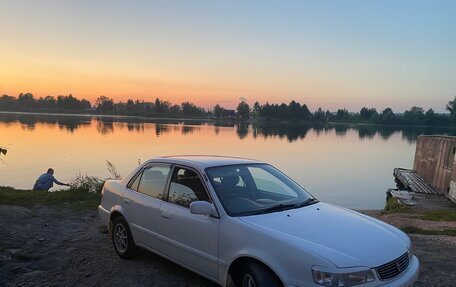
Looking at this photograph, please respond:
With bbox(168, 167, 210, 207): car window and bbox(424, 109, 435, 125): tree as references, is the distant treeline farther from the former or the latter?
bbox(168, 167, 210, 207): car window

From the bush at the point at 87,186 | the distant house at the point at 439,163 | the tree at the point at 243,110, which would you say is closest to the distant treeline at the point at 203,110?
the tree at the point at 243,110

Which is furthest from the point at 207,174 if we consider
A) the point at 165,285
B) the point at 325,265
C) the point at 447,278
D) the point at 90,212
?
the point at 90,212

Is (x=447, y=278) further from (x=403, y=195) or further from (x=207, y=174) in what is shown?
(x=403, y=195)

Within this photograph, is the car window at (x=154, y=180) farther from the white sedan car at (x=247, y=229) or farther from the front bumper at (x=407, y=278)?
the front bumper at (x=407, y=278)

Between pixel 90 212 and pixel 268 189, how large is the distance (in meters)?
6.00

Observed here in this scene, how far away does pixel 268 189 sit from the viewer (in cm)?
536

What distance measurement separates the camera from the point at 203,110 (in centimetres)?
19000

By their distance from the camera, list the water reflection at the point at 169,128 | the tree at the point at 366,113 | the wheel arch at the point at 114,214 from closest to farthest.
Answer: the wheel arch at the point at 114,214 < the water reflection at the point at 169,128 < the tree at the point at 366,113

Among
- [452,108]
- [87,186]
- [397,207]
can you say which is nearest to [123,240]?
[87,186]

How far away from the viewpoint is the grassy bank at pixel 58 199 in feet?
34.0

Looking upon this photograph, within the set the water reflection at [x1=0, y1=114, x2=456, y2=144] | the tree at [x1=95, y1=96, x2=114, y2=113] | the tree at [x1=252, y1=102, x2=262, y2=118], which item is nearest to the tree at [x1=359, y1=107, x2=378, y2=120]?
the water reflection at [x1=0, y1=114, x2=456, y2=144]

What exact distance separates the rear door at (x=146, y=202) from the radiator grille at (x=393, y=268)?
9.49 ft

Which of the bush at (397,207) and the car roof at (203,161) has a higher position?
the car roof at (203,161)

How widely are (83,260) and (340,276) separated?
4.24 metres
